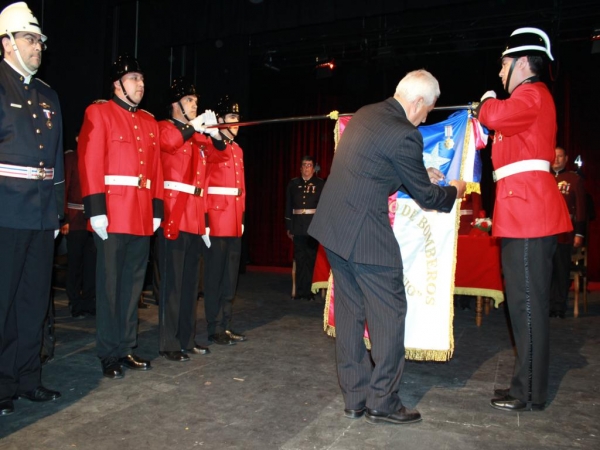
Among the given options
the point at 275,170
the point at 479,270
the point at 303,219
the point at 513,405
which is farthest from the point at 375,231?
the point at 275,170

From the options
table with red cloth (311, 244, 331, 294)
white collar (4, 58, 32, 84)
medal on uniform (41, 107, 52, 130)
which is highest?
white collar (4, 58, 32, 84)

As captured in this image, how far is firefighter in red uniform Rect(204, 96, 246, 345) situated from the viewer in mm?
4289

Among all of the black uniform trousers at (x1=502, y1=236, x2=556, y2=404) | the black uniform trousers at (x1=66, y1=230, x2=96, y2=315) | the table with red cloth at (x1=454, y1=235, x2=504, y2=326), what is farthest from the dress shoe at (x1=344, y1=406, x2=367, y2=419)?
the black uniform trousers at (x1=66, y1=230, x2=96, y2=315)

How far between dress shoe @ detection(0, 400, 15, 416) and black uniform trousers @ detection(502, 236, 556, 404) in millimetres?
2599

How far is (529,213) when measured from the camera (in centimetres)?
287

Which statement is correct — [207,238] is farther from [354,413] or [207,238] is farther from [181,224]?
[354,413]

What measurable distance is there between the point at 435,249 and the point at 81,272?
151 inches

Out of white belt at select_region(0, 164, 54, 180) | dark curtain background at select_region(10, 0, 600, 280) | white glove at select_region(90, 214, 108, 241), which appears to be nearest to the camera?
white belt at select_region(0, 164, 54, 180)

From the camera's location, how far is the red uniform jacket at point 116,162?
3.27m

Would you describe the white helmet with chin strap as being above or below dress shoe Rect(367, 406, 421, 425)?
above

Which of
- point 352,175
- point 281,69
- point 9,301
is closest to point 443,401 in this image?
point 352,175

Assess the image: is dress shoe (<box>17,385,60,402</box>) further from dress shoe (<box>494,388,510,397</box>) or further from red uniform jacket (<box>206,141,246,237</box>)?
dress shoe (<box>494,388,510,397</box>)

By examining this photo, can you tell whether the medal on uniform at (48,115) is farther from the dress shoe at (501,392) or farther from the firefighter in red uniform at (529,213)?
Answer: the dress shoe at (501,392)

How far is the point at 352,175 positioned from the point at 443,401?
4.62 ft
